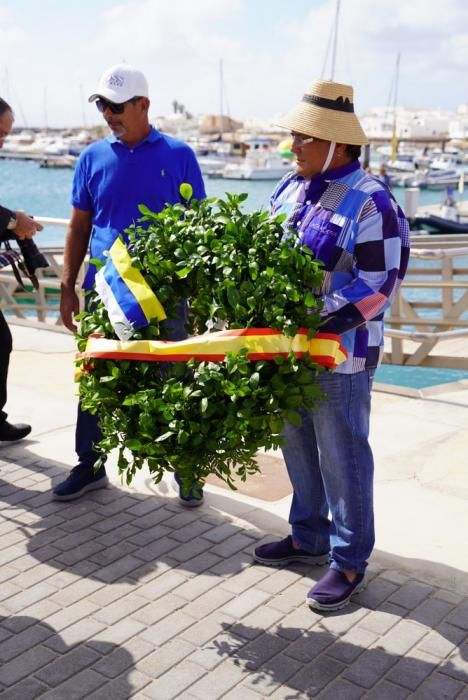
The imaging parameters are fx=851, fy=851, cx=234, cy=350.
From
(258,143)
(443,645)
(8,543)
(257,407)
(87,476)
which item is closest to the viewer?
(257,407)

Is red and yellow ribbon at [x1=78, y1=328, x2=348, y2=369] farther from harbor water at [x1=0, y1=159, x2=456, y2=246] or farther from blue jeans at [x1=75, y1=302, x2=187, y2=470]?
harbor water at [x1=0, y1=159, x2=456, y2=246]

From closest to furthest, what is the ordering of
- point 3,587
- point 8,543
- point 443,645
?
point 443,645, point 3,587, point 8,543

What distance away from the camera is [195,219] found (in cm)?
314

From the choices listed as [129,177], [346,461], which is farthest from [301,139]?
[346,461]

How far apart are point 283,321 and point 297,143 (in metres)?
0.79

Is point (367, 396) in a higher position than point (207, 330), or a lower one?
lower

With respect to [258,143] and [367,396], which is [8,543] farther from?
[258,143]

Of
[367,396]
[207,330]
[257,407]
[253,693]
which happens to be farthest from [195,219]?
[253,693]

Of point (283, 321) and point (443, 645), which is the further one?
point (443, 645)

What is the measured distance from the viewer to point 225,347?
292cm

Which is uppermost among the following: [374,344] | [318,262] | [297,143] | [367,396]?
[297,143]

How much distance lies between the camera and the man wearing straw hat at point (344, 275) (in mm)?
3137

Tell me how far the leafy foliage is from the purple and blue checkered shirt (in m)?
0.12

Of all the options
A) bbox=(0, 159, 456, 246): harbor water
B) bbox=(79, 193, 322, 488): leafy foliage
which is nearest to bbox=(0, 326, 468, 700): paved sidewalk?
bbox=(79, 193, 322, 488): leafy foliage
